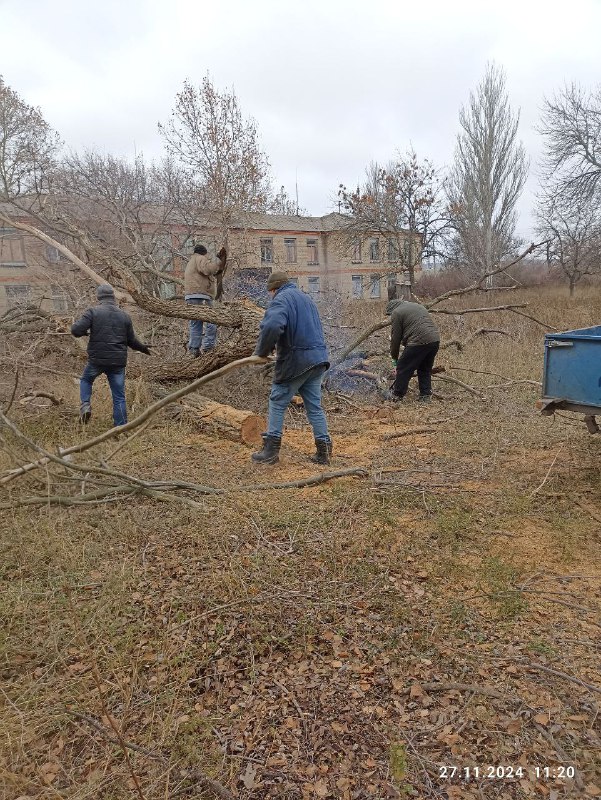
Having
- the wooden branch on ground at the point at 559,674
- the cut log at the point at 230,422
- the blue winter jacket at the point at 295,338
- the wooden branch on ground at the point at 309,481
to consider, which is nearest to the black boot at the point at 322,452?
the wooden branch on ground at the point at 309,481

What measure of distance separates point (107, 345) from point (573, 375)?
4628 mm

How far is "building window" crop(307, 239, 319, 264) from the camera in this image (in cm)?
3577

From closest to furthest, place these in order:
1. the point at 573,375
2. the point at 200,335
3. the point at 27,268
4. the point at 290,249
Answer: the point at 573,375
the point at 200,335
the point at 27,268
the point at 290,249

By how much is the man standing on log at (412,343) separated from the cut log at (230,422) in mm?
2497

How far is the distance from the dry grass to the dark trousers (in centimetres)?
280

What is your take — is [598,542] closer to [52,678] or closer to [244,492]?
[244,492]

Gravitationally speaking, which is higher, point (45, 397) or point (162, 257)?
point (162, 257)

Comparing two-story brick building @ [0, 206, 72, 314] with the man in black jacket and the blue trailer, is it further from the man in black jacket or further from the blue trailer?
the blue trailer

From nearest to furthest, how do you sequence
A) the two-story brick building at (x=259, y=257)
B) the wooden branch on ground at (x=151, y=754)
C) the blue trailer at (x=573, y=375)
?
1. the wooden branch on ground at (x=151, y=754)
2. the blue trailer at (x=573, y=375)
3. the two-story brick building at (x=259, y=257)

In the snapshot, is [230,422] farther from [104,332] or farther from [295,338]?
[104,332]

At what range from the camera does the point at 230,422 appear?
5609mm

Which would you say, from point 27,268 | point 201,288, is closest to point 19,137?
point 27,268

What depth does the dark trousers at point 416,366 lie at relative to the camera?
7016 millimetres

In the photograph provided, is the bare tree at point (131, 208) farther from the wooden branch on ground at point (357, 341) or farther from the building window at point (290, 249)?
the building window at point (290, 249)
